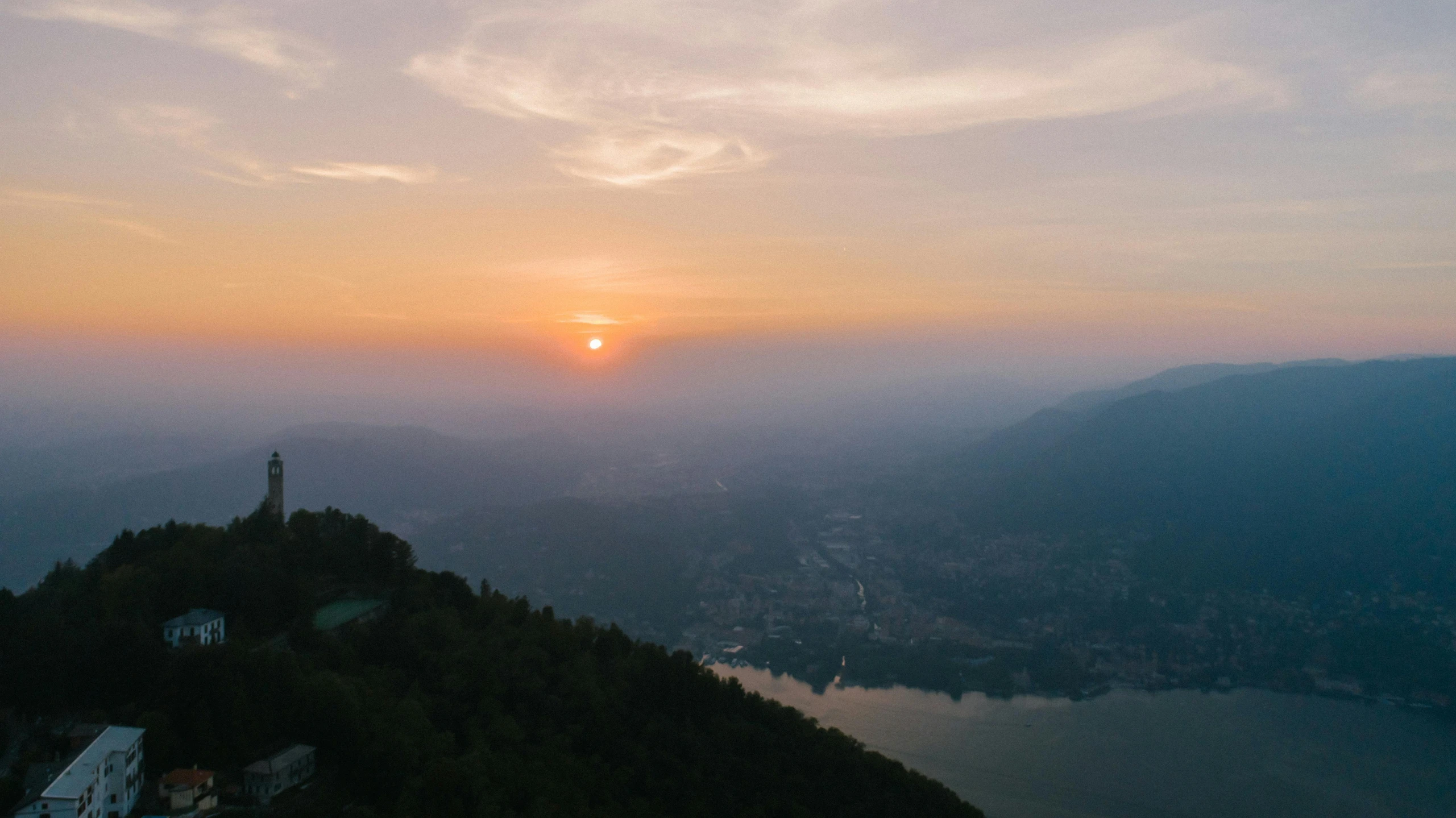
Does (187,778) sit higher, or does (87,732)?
(87,732)

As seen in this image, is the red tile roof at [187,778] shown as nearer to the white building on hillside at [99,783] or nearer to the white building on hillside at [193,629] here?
the white building on hillside at [99,783]

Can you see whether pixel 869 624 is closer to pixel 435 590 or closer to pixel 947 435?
pixel 435 590

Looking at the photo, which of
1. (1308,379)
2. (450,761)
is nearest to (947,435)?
(1308,379)

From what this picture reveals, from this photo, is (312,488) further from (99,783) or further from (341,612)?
(99,783)

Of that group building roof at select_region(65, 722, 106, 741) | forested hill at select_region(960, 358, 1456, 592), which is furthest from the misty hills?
forested hill at select_region(960, 358, 1456, 592)

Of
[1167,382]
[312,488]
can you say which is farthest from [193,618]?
[1167,382]

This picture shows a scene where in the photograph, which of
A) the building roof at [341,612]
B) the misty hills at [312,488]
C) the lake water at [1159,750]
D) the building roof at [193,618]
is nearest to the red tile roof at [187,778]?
the building roof at [193,618]

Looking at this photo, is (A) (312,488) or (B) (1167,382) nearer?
(A) (312,488)
